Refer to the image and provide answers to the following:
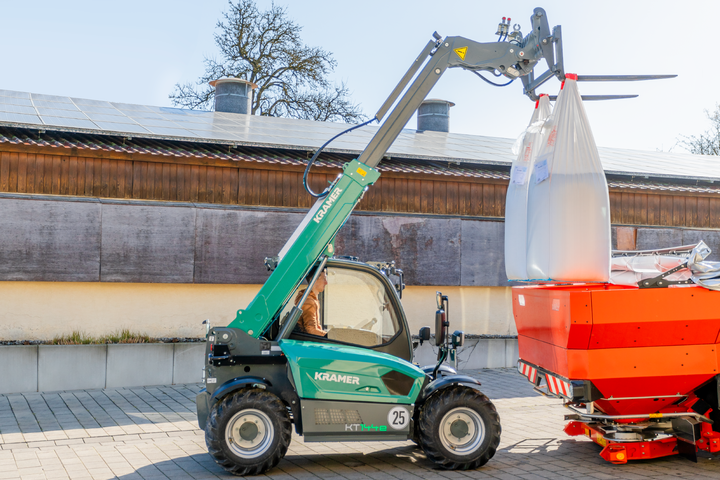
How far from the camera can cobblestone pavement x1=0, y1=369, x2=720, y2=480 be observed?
6.41 m

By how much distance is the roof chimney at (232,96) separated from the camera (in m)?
19.1

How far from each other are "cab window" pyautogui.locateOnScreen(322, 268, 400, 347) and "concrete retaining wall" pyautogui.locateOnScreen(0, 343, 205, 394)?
5.08 meters

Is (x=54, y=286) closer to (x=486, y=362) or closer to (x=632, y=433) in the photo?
(x=486, y=362)

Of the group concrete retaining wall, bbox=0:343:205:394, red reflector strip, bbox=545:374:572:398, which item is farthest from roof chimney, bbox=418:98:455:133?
red reflector strip, bbox=545:374:572:398

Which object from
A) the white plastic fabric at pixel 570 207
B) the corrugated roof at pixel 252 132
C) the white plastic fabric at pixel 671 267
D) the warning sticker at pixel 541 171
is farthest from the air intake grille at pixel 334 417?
the corrugated roof at pixel 252 132

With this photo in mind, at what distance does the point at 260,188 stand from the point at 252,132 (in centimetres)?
225

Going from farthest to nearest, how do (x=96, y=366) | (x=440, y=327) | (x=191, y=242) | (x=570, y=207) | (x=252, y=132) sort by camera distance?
(x=252, y=132)
(x=191, y=242)
(x=96, y=366)
(x=570, y=207)
(x=440, y=327)

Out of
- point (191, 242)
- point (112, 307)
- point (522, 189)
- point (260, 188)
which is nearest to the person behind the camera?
point (522, 189)

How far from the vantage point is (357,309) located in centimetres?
691

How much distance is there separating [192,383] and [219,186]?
11.3ft

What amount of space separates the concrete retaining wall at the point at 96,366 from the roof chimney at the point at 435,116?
39.4 feet

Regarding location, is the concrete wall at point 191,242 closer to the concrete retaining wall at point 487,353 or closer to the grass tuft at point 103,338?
the grass tuft at point 103,338

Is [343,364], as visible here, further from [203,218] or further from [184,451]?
[203,218]

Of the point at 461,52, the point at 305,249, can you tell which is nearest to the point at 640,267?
the point at 461,52
